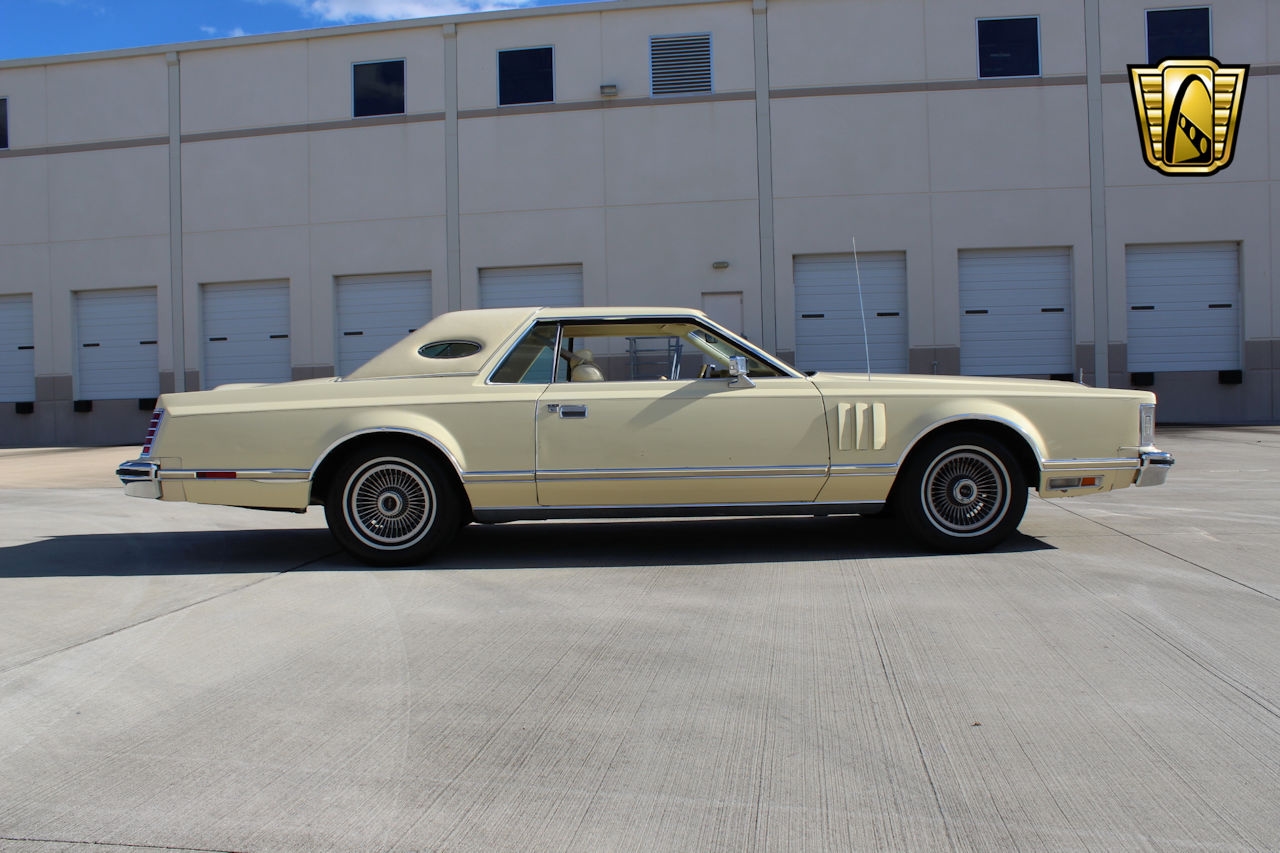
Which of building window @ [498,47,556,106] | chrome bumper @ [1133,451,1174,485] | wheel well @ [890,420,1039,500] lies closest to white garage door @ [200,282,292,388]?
building window @ [498,47,556,106]

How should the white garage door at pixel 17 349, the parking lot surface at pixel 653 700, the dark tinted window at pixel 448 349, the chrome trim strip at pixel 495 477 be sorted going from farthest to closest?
the white garage door at pixel 17 349 → the dark tinted window at pixel 448 349 → the chrome trim strip at pixel 495 477 → the parking lot surface at pixel 653 700

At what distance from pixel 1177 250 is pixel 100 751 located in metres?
19.3

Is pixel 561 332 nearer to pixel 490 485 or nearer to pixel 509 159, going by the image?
pixel 490 485

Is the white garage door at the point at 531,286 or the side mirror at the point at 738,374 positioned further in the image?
the white garage door at the point at 531,286

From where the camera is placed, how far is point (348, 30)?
63.3 feet

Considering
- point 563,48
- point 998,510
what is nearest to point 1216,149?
point 563,48

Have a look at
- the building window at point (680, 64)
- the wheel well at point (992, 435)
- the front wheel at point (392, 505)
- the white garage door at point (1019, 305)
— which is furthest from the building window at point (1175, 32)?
the front wheel at point (392, 505)

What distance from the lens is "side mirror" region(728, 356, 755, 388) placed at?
18.5 ft

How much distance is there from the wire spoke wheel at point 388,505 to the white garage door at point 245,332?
1535 centimetres

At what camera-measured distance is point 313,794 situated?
8.71 ft

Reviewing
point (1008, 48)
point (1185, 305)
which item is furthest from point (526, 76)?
point (1185, 305)

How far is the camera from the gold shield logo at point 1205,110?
57.5 feet

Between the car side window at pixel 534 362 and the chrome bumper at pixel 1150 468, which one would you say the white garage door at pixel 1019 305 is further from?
the car side window at pixel 534 362

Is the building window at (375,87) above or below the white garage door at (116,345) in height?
above
